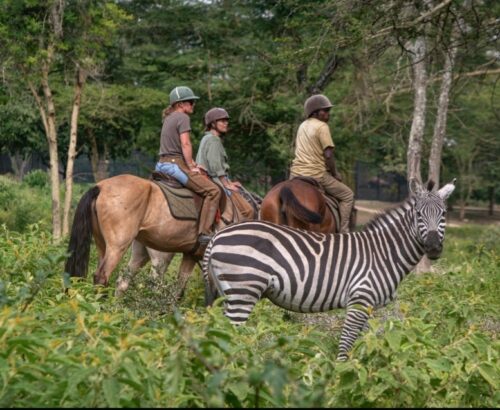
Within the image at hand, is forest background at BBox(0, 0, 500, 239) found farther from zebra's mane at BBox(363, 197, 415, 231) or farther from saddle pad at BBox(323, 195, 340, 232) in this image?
zebra's mane at BBox(363, 197, 415, 231)

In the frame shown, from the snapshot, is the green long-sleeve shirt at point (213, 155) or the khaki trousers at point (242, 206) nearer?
the green long-sleeve shirt at point (213, 155)

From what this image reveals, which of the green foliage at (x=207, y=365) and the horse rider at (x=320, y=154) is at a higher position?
the horse rider at (x=320, y=154)

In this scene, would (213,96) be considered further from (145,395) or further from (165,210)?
(145,395)

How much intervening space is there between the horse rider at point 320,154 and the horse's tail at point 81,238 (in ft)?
8.98

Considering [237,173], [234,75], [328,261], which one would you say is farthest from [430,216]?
[237,173]

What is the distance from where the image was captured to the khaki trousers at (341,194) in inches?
485

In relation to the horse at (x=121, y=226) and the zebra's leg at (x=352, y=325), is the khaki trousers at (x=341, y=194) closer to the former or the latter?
the horse at (x=121, y=226)

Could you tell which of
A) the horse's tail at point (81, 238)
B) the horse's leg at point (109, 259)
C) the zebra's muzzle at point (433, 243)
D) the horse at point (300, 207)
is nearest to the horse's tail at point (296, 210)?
the horse at point (300, 207)

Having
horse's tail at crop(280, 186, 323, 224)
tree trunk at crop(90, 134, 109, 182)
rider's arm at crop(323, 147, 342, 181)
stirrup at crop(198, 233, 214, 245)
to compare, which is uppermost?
rider's arm at crop(323, 147, 342, 181)

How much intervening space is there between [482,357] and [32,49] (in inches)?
536

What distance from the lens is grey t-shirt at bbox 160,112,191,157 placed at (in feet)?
38.9

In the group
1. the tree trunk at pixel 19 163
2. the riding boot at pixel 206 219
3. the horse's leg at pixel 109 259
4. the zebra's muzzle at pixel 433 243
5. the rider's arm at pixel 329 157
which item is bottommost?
the tree trunk at pixel 19 163

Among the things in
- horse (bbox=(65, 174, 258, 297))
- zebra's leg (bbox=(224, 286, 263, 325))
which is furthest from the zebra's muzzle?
horse (bbox=(65, 174, 258, 297))

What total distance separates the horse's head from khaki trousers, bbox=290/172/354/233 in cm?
374
